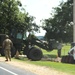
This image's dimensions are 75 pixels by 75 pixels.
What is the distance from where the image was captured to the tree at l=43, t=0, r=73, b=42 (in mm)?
51787

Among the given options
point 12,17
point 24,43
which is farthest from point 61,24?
point 24,43

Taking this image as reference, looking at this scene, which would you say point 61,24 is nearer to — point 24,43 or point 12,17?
point 12,17

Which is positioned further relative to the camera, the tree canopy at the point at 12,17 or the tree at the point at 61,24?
the tree at the point at 61,24

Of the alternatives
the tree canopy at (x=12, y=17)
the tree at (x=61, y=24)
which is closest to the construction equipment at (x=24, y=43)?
the tree canopy at (x=12, y=17)

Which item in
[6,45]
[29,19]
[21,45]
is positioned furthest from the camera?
[29,19]

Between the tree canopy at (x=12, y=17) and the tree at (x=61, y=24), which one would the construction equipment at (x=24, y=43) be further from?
the tree at (x=61, y=24)

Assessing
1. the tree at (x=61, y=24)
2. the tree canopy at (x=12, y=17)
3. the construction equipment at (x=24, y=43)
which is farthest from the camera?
the tree at (x=61, y=24)

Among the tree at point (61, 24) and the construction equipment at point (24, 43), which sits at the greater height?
the tree at point (61, 24)

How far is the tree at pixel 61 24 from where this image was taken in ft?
170

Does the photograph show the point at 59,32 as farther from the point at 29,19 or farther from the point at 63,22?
the point at 29,19

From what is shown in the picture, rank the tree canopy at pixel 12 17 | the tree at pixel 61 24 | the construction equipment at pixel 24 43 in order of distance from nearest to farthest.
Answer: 1. the construction equipment at pixel 24 43
2. the tree canopy at pixel 12 17
3. the tree at pixel 61 24

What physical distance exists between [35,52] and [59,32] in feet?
61.9

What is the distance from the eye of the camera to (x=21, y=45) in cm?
3662

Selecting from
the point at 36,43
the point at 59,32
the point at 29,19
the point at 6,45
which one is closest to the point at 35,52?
the point at 36,43
